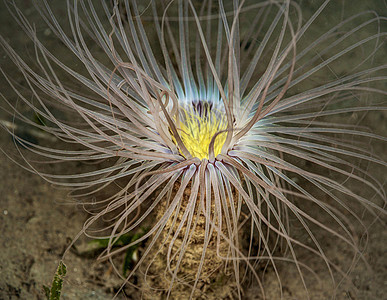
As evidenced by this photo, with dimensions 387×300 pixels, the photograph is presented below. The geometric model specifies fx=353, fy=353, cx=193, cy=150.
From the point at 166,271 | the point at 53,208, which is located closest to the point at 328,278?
the point at 166,271

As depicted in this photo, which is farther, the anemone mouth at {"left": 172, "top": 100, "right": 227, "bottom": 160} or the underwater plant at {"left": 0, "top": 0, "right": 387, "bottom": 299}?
the anemone mouth at {"left": 172, "top": 100, "right": 227, "bottom": 160}

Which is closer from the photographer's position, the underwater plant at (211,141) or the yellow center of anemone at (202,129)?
the underwater plant at (211,141)

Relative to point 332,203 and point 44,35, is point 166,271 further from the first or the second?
point 44,35

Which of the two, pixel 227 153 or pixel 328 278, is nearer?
pixel 227 153

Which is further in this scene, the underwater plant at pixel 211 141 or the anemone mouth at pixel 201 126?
the anemone mouth at pixel 201 126
